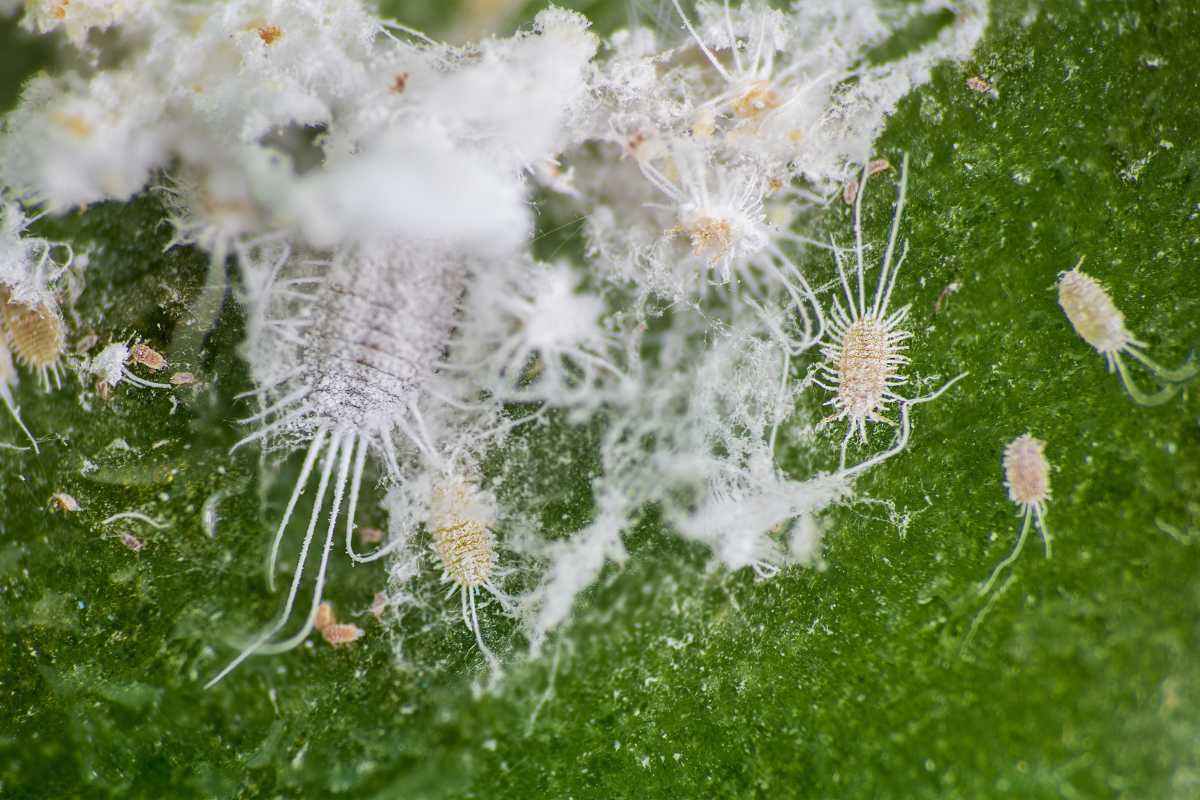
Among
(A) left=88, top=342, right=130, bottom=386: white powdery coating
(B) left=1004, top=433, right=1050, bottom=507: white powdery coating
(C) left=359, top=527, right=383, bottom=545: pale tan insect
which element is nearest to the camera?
(B) left=1004, top=433, right=1050, bottom=507: white powdery coating

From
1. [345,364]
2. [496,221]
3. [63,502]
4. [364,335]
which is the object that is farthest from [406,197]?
[63,502]

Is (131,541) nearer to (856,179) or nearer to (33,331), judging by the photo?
(33,331)

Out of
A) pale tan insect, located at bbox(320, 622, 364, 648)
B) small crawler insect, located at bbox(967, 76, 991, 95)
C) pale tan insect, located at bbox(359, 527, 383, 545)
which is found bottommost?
pale tan insect, located at bbox(320, 622, 364, 648)

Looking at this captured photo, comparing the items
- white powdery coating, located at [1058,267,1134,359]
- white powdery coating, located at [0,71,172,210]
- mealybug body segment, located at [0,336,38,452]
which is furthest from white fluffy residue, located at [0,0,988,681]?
white powdery coating, located at [1058,267,1134,359]

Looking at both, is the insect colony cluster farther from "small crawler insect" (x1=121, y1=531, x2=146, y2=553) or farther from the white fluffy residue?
"small crawler insect" (x1=121, y1=531, x2=146, y2=553)

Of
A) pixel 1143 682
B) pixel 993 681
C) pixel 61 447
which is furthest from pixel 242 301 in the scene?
pixel 1143 682

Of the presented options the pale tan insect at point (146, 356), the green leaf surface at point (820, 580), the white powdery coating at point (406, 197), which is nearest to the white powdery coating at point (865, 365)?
the green leaf surface at point (820, 580)

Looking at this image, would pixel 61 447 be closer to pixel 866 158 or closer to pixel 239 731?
pixel 239 731
